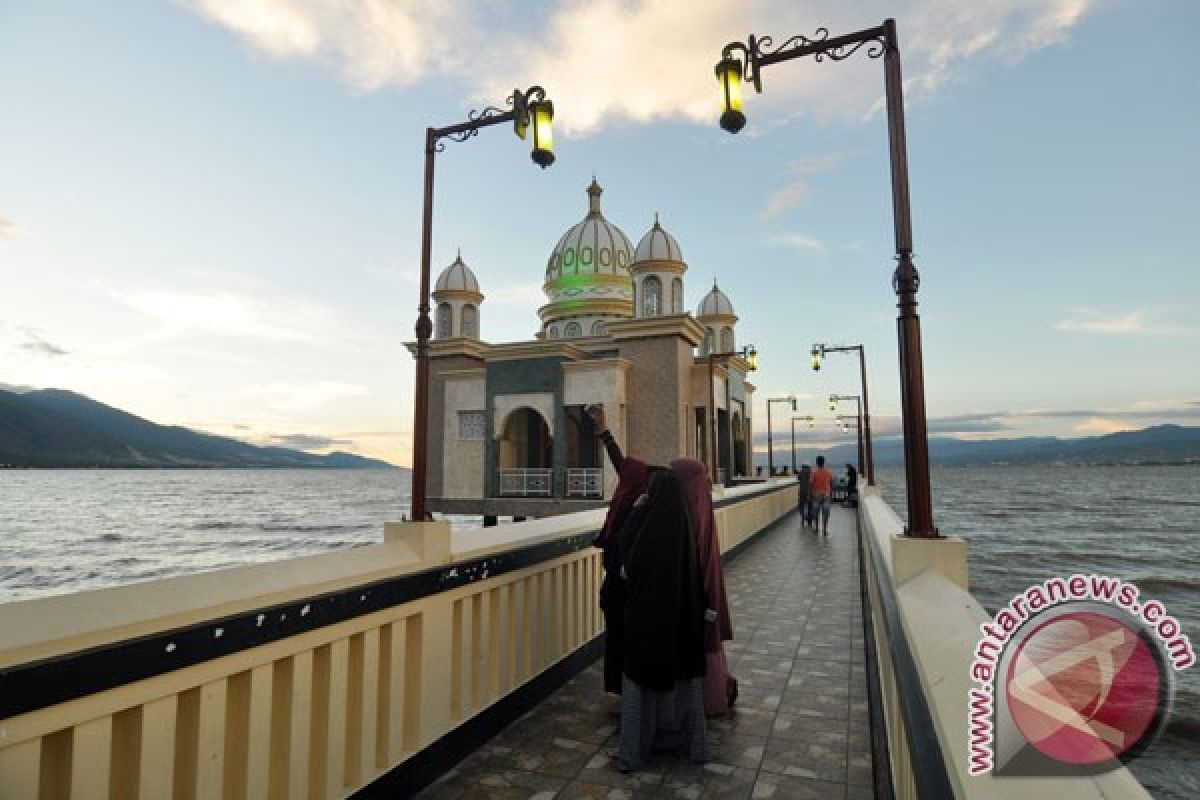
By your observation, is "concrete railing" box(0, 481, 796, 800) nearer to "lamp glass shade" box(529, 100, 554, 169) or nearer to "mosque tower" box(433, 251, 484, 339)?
"lamp glass shade" box(529, 100, 554, 169)

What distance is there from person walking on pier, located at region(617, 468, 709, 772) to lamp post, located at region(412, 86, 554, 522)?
1445mm

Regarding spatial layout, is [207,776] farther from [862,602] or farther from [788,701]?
[862,602]

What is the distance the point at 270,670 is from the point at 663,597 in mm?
1876

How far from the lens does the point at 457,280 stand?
31609mm

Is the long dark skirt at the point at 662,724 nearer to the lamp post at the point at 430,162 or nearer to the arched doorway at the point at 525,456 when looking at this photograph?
the lamp post at the point at 430,162

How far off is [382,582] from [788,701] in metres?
2.96

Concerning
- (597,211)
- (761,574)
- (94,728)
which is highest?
(597,211)

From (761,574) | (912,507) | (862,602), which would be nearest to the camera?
(912,507)

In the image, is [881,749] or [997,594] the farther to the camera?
[997,594]

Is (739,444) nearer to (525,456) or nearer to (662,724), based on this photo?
(525,456)

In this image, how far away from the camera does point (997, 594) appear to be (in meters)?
15.9

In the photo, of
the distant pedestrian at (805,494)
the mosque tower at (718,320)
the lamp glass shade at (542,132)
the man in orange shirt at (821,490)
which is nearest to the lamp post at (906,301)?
the lamp glass shade at (542,132)

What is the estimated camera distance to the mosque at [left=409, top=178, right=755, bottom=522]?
83.4ft

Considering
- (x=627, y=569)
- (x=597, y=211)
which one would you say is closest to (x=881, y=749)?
(x=627, y=569)
